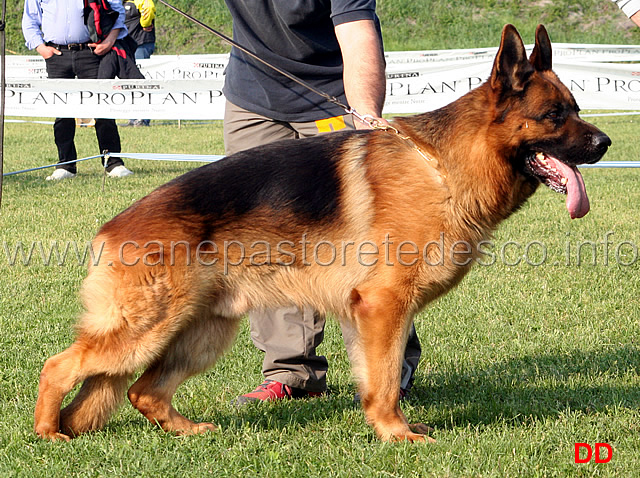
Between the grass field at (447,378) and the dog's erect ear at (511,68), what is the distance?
5.08ft

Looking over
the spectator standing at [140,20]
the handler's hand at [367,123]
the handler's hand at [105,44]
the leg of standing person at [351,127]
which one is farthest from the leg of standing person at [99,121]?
the handler's hand at [367,123]

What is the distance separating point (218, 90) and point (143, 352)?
8771 millimetres

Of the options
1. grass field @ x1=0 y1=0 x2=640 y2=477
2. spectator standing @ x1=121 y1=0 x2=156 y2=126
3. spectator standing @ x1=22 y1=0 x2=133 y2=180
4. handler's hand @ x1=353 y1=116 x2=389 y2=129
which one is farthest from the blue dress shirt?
handler's hand @ x1=353 y1=116 x2=389 y2=129

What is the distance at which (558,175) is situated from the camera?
2.99 m

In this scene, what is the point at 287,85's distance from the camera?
3900 millimetres

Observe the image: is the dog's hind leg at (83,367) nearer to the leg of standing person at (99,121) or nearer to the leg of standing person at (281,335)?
the leg of standing person at (281,335)

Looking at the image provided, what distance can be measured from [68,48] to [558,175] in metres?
9.33

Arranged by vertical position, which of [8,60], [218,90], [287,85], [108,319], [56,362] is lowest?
[8,60]

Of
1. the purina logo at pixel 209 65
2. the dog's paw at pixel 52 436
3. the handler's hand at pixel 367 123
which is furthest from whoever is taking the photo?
the purina logo at pixel 209 65

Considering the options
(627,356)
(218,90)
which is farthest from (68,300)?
(218,90)

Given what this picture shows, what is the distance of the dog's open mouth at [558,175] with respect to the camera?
9.80ft

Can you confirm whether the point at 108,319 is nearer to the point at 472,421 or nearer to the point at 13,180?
the point at 472,421

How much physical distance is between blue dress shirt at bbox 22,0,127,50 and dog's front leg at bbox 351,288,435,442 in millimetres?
8585

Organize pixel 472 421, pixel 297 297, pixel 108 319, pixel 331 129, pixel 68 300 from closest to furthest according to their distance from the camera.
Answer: pixel 108 319 < pixel 297 297 < pixel 472 421 < pixel 331 129 < pixel 68 300
